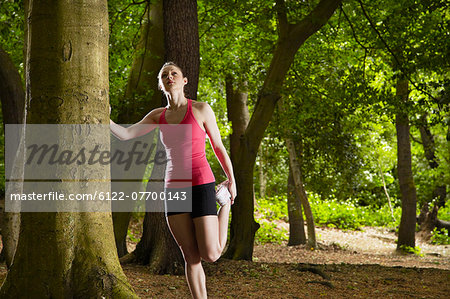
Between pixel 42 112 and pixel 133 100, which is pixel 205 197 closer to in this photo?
pixel 42 112

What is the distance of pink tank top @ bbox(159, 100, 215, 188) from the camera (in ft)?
13.1

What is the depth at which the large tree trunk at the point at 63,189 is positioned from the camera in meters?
3.84

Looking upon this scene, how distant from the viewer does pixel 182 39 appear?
745 cm

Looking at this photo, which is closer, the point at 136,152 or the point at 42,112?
the point at 42,112

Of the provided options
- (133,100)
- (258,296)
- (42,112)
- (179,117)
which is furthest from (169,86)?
(133,100)

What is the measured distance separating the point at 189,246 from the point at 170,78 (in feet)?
4.52

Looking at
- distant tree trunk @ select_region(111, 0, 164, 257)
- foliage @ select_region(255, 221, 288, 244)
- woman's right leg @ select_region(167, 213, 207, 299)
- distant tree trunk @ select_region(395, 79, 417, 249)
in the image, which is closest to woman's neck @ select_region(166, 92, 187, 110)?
woman's right leg @ select_region(167, 213, 207, 299)

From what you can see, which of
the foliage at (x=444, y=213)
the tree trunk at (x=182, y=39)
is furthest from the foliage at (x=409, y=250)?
the tree trunk at (x=182, y=39)

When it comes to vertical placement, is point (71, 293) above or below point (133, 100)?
below

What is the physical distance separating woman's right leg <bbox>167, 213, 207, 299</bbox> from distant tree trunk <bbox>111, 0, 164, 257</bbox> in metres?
4.60

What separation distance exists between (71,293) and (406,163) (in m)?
12.4

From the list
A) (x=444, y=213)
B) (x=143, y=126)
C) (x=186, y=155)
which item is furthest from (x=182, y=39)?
(x=444, y=213)

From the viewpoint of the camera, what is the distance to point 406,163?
1448cm

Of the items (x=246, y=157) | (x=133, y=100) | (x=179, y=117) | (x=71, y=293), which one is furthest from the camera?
(x=246, y=157)
